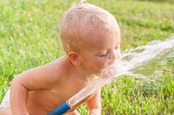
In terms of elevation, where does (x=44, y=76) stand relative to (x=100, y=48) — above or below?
below

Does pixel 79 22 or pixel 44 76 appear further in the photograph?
pixel 44 76

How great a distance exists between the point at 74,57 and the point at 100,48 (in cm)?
20

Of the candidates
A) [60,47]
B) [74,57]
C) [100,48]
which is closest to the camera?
[100,48]

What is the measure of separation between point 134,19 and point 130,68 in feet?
19.0

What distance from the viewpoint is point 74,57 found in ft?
8.91

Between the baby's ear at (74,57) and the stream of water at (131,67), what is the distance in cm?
16

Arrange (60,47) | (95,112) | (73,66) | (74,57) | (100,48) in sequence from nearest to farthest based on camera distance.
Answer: (100,48), (74,57), (73,66), (95,112), (60,47)

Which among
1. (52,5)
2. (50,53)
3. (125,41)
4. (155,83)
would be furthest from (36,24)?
(155,83)

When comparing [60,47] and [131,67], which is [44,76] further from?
[60,47]

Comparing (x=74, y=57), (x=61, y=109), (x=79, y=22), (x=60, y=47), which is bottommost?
(x=60, y=47)

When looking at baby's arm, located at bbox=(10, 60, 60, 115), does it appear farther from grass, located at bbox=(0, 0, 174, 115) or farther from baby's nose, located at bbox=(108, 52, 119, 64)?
grass, located at bbox=(0, 0, 174, 115)

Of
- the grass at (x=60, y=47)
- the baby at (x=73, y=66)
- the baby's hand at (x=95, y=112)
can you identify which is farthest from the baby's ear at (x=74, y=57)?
the grass at (x=60, y=47)

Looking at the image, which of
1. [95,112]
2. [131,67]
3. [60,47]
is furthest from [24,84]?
[60,47]

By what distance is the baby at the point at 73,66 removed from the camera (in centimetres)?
259
